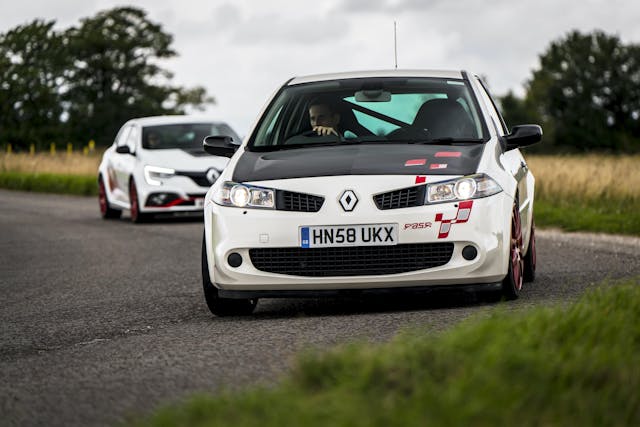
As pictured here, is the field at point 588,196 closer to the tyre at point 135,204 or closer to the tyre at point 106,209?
the tyre at point 135,204

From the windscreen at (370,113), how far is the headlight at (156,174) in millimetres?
9811

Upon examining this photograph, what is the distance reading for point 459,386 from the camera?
400 centimetres

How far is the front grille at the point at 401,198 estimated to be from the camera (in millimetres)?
7652

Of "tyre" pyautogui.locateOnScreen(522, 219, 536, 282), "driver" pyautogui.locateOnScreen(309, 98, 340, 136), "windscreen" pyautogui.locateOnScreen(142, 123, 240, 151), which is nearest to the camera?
"driver" pyautogui.locateOnScreen(309, 98, 340, 136)

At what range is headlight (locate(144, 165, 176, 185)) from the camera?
19.1 meters

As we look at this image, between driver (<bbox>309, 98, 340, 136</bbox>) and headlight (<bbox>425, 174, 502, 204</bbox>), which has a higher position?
driver (<bbox>309, 98, 340, 136</bbox>)

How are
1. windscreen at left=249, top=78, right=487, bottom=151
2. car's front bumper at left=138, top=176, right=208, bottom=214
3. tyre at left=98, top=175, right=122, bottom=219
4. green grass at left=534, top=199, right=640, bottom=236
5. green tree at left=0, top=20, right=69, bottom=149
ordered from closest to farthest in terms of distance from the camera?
1. windscreen at left=249, top=78, right=487, bottom=151
2. green grass at left=534, top=199, right=640, bottom=236
3. car's front bumper at left=138, top=176, right=208, bottom=214
4. tyre at left=98, top=175, right=122, bottom=219
5. green tree at left=0, top=20, right=69, bottom=149

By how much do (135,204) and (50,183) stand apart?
614 inches

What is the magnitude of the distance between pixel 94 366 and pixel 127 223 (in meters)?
13.6

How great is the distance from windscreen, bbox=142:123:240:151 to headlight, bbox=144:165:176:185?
0.70 metres

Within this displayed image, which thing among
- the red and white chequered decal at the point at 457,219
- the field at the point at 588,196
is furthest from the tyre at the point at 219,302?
the field at the point at 588,196

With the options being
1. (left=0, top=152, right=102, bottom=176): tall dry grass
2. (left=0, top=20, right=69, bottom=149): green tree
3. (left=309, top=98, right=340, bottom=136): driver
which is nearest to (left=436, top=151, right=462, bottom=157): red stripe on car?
(left=309, top=98, right=340, bottom=136): driver

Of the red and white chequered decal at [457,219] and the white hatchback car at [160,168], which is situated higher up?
the red and white chequered decal at [457,219]

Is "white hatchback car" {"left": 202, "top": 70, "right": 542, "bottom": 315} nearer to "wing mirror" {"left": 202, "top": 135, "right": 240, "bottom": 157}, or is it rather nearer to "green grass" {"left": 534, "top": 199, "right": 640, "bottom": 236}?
"wing mirror" {"left": 202, "top": 135, "right": 240, "bottom": 157}
